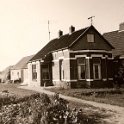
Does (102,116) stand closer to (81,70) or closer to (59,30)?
(81,70)

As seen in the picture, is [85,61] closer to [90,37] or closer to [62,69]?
[90,37]

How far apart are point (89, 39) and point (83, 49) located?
1.41 m

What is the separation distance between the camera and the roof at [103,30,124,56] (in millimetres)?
31500

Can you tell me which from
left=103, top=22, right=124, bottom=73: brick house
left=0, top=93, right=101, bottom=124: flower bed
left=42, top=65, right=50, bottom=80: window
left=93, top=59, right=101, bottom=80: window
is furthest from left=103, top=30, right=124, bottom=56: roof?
left=0, top=93, right=101, bottom=124: flower bed

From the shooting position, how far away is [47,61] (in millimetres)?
31797

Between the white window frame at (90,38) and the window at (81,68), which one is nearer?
the window at (81,68)

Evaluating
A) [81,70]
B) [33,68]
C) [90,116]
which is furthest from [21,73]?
[90,116]

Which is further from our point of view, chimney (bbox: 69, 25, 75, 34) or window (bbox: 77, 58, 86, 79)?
chimney (bbox: 69, 25, 75, 34)

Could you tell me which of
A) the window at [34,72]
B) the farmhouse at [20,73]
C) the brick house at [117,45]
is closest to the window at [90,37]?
the brick house at [117,45]

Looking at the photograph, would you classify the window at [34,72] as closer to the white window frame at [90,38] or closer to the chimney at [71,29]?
the chimney at [71,29]

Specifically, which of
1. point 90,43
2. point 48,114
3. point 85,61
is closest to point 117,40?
point 90,43

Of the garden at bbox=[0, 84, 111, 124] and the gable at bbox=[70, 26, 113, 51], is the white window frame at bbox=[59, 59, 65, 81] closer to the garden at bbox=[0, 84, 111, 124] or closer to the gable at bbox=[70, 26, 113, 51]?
the gable at bbox=[70, 26, 113, 51]

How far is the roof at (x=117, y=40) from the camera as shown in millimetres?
31500

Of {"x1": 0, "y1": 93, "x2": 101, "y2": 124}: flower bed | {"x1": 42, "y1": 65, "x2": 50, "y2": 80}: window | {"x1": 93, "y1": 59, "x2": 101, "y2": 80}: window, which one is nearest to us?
{"x1": 0, "y1": 93, "x2": 101, "y2": 124}: flower bed
